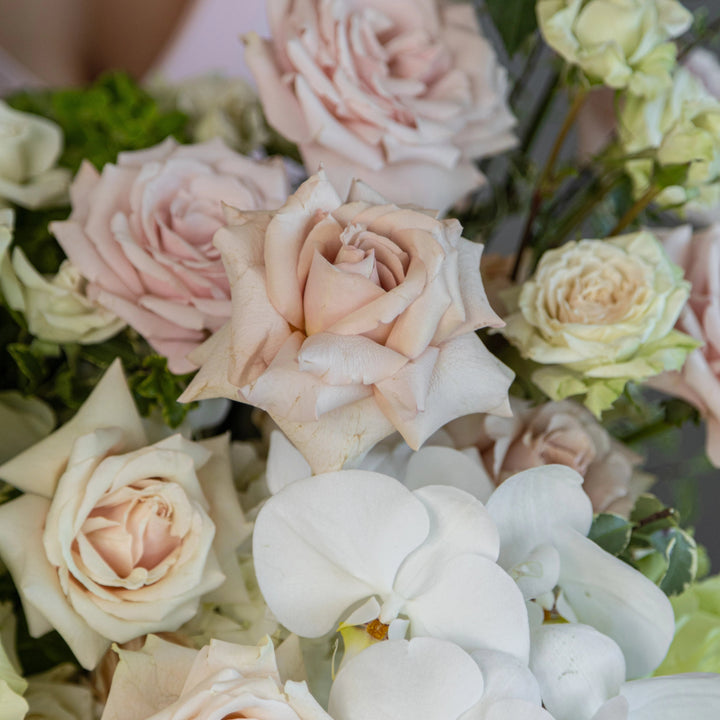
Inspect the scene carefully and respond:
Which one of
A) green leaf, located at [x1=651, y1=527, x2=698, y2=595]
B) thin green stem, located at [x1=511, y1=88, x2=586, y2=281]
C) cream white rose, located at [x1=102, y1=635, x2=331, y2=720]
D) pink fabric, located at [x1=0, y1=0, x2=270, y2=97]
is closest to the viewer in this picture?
cream white rose, located at [x1=102, y1=635, x2=331, y2=720]

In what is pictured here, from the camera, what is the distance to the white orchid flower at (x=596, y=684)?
280 millimetres

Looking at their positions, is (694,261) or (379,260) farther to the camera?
(694,261)

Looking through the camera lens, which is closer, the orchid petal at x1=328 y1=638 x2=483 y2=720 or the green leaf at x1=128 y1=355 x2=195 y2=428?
the orchid petal at x1=328 y1=638 x2=483 y2=720

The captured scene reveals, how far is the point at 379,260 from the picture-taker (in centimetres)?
29

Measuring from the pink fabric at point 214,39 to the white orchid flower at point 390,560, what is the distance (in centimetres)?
73

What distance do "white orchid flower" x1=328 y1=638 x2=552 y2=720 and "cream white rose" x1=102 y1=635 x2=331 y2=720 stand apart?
15 mm

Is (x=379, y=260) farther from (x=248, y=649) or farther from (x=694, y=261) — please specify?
(x=694, y=261)

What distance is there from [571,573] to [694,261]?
222mm

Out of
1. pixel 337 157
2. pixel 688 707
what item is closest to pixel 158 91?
pixel 337 157

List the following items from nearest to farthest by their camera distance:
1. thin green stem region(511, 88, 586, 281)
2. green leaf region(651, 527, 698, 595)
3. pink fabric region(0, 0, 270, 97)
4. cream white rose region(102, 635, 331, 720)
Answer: cream white rose region(102, 635, 331, 720) → green leaf region(651, 527, 698, 595) → thin green stem region(511, 88, 586, 281) → pink fabric region(0, 0, 270, 97)

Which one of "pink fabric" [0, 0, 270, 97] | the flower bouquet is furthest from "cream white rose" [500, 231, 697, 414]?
"pink fabric" [0, 0, 270, 97]

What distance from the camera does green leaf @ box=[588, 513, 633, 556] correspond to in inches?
13.4

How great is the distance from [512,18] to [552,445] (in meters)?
0.25

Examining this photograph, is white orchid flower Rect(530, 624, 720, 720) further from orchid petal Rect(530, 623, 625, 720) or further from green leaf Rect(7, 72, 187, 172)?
green leaf Rect(7, 72, 187, 172)
